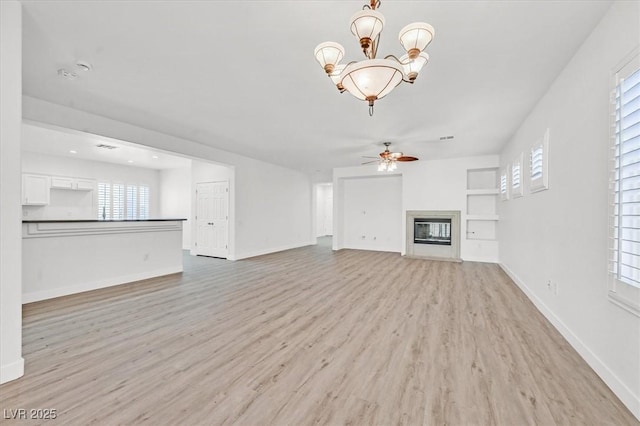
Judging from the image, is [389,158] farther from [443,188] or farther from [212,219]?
[212,219]

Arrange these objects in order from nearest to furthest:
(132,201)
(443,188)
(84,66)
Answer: (84,66)
(443,188)
(132,201)

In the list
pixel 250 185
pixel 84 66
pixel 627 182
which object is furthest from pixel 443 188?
pixel 84 66

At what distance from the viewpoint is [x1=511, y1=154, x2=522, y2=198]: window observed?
4.54 meters

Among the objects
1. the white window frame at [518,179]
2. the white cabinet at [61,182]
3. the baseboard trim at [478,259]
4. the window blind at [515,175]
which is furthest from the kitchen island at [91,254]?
the baseboard trim at [478,259]

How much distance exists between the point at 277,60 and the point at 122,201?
8551mm

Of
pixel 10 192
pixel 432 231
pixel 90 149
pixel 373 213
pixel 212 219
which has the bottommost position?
pixel 432 231

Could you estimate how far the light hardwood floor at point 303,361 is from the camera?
1.72m

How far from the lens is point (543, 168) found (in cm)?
326

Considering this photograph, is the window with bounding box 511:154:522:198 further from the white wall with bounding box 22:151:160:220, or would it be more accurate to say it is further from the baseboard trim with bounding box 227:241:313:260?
the white wall with bounding box 22:151:160:220

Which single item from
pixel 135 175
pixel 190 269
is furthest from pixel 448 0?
pixel 135 175

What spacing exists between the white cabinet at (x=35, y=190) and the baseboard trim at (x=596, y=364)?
10.8 metres

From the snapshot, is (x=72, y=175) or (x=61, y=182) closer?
(x=61, y=182)

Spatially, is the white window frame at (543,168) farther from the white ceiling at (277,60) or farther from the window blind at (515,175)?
the window blind at (515,175)

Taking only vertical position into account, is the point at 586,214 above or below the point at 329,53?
below
